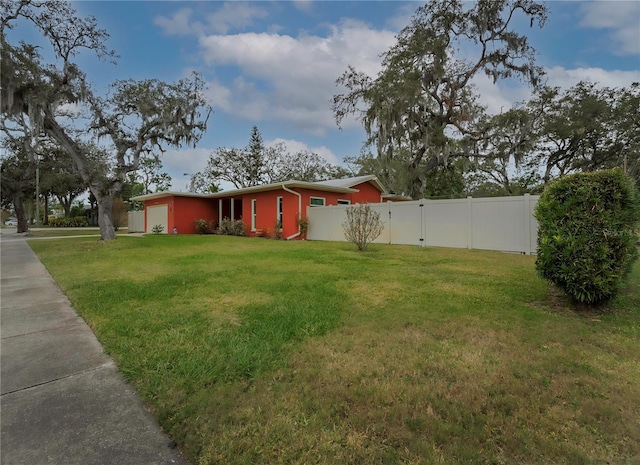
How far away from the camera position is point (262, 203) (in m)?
15.6

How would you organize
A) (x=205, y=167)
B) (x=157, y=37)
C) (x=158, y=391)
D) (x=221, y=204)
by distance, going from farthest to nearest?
(x=205, y=167) → (x=221, y=204) → (x=157, y=37) → (x=158, y=391)

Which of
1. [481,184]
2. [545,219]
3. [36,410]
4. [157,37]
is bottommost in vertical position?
[36,410]

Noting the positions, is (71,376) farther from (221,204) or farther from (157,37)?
(221,204)

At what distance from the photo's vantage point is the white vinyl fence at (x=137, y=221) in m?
23.6

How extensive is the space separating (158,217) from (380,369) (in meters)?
20.7

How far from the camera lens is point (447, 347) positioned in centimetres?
276

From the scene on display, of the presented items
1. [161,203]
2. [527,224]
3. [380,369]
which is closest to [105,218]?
[161,203]

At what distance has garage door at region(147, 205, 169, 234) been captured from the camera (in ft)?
63.0

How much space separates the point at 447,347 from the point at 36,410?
3.02 metres

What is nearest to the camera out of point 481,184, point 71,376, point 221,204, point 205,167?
point 71,376

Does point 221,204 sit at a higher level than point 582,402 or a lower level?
higher

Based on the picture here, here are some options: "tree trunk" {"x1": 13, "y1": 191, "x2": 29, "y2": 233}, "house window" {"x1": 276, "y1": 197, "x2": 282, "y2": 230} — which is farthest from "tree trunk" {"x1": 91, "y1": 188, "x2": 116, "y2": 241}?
"tree trunk" {"x1": 13, "y1": 191, "x2": 29, "y2": 233}

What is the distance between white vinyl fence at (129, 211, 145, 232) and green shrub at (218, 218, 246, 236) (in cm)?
932

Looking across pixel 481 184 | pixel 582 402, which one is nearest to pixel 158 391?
pixel 582 402
